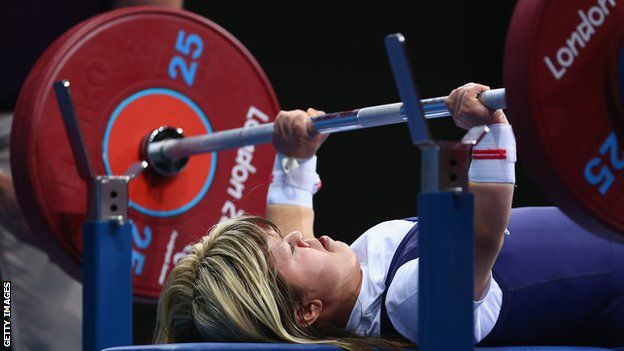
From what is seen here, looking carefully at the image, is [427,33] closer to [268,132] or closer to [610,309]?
[268,132]

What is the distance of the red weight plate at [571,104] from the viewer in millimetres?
1393

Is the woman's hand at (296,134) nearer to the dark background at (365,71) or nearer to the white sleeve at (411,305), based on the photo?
the white sleeve at (411,305)

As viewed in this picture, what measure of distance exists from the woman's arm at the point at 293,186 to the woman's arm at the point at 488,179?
542mm

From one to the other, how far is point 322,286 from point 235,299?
0.16 metres

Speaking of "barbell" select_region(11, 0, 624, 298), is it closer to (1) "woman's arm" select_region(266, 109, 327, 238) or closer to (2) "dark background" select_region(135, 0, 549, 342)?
(1) "woman's arm" select_region(266, 109, 327, 238)

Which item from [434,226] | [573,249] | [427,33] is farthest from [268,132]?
[427,33]

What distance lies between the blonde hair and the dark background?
1.26m

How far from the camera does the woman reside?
1691mm

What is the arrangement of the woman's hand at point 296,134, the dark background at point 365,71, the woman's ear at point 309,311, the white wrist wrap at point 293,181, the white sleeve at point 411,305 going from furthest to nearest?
the dark background at point 365,71 → the white wrist wrap at point 293,181 → the woman's hand at point 296,134 → the woman's ear at point 309,311 → the white sleeve at point 411,305

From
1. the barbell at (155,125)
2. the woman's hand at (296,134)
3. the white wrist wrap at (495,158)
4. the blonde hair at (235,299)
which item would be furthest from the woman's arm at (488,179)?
the woman's hand at (296,134)

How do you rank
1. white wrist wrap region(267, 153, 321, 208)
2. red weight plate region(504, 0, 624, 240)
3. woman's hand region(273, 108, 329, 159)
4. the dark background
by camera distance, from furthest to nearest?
1. the dark background
2. white wrist wrap region(267, 153, 321, 208)
3. woman's hand region(273, 108, 329, 159)
4. red weight plate region(504, 0, 624, 240)

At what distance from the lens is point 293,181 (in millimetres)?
2227

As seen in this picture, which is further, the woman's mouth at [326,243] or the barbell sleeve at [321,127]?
the woman's mouth at [326,243]

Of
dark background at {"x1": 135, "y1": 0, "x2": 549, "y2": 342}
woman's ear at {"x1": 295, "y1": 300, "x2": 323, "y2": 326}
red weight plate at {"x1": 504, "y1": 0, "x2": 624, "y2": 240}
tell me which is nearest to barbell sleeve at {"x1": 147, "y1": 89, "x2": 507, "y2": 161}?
red weight plate at {"x1": 504, "y1": 0, "x2": 624, "y2": 240}
